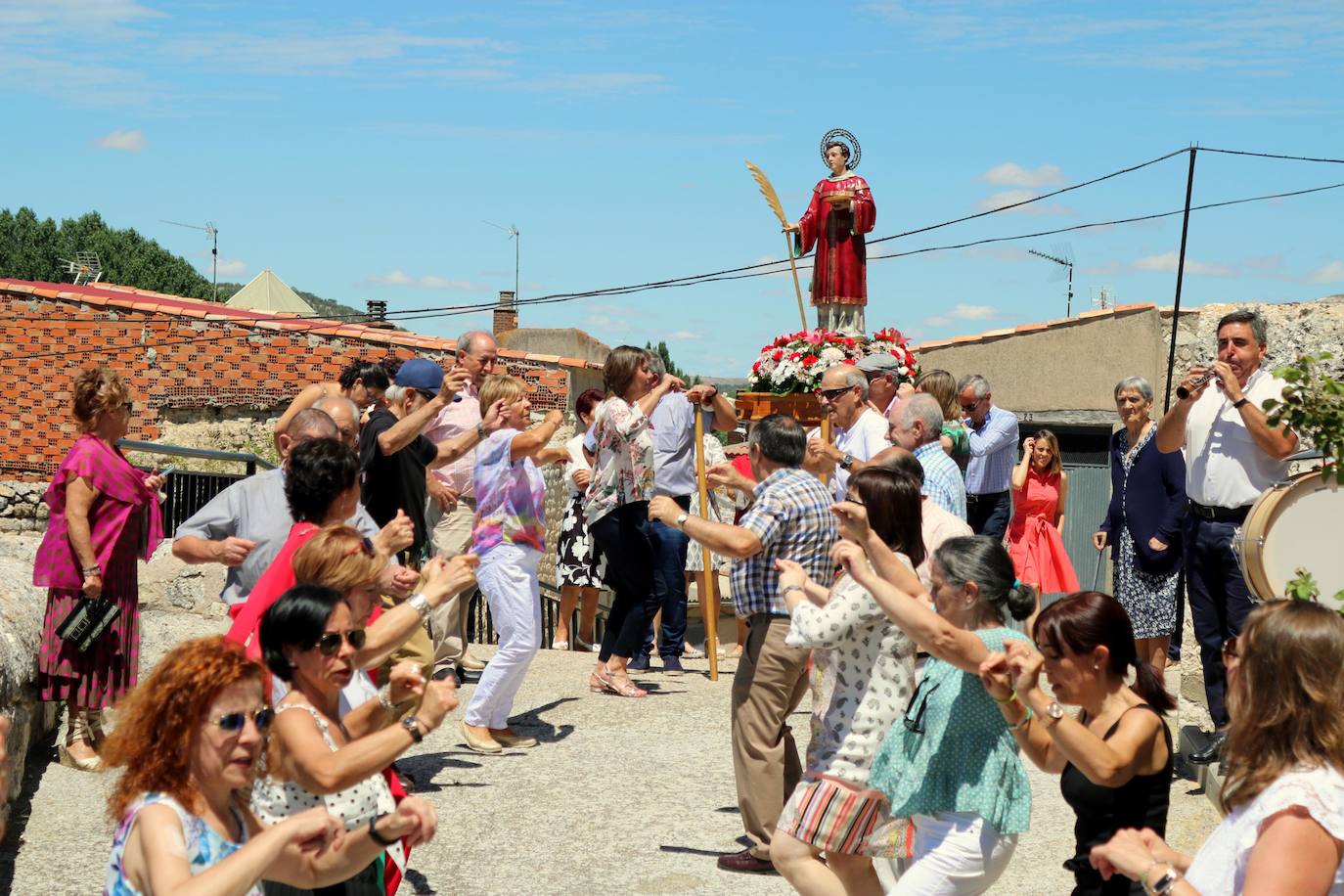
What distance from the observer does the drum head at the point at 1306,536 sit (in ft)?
17.7

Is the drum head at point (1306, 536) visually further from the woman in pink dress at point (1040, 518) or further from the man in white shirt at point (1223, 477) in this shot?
the woman in pink dress at point (1040, 518)

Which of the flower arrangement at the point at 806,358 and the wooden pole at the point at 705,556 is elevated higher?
the flower arrangement at the point at 806,358

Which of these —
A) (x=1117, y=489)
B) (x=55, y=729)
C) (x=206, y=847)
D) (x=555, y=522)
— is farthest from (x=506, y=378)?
(x=555, y=522)

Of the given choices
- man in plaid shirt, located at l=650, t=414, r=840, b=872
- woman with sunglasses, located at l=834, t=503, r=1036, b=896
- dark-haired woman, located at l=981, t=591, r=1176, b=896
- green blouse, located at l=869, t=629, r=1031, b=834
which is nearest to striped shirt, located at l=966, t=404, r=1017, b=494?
man in plaid shirt, located at l=650, t=414, r=840, b=872

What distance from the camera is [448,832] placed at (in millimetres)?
6195

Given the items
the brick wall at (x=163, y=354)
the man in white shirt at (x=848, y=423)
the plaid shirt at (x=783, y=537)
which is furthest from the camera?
the brick wall at (x=163, y=354)

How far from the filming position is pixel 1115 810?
136 inches

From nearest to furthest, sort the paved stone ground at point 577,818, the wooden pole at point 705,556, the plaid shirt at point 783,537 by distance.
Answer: the plaid shirt at point 783,537 → the paved stone ground at point 577,818 → the wooden pole at point 705,556

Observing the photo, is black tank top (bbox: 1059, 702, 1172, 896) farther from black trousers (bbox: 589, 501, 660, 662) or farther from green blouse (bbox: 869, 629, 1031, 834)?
black trousers (bbox: 589, 501, 660, 662)

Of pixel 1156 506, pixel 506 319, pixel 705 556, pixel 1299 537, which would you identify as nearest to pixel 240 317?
pixel 506 319

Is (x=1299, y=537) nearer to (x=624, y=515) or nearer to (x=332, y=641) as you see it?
(x=332, y=641)

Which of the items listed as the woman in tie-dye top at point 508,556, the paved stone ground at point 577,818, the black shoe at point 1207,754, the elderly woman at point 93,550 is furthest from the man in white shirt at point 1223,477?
the elderly woman at point 93,550

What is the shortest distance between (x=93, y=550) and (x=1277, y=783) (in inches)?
207

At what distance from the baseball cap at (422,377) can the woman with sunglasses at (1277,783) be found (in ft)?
15.9
